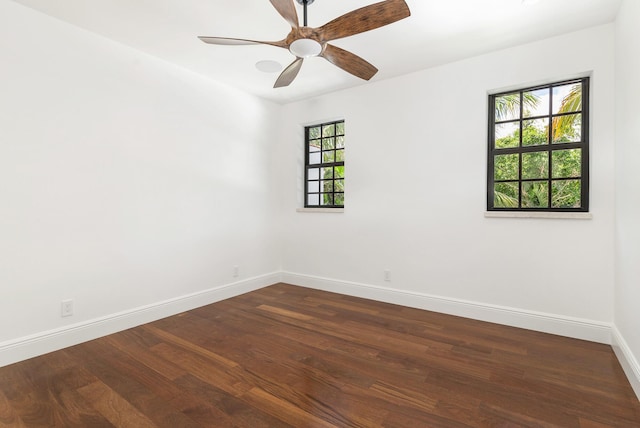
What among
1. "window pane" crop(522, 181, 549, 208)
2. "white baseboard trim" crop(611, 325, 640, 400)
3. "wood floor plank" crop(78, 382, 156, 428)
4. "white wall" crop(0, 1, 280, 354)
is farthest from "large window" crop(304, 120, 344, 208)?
"wood floor plank" crop(78, 382, 156, 428)

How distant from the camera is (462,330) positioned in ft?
9.44

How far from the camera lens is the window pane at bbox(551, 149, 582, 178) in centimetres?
279

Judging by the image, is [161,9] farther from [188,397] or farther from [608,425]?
[608,425]

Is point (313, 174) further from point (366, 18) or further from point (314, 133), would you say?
point (366, 18)

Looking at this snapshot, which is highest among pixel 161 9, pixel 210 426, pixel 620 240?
pixel 161 9

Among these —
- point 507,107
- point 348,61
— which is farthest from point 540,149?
point 348,61

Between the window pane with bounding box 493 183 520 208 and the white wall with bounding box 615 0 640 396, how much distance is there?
0.73 m

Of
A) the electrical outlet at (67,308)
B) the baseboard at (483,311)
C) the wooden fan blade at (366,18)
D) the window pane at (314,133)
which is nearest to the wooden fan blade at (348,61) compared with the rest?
the wooden fan blade at (366,18)

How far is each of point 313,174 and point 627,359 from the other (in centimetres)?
364

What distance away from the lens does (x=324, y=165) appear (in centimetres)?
445

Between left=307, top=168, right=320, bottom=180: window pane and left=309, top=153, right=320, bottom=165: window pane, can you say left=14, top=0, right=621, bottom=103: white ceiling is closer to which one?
left=309, top=153, right=320, bottom=165: window pane

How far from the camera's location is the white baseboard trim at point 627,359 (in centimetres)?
190

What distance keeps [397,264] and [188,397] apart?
248 centimetres

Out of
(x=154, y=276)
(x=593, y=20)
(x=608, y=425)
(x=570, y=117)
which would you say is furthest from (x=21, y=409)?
(x=593, y=20)
